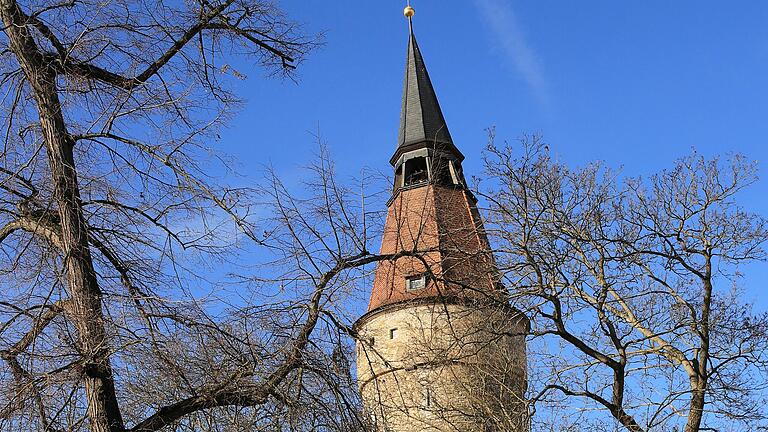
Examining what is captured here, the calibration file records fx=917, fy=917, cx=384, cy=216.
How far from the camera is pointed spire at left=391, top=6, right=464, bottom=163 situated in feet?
75.4

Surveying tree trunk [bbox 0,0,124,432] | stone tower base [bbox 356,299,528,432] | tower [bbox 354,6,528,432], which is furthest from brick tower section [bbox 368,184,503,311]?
tree trunk [bbox 0,0,124,432]

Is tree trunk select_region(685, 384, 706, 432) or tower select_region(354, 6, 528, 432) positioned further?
tree trunk select_region(685, 384, 706, 432)

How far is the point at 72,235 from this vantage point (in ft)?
14.7

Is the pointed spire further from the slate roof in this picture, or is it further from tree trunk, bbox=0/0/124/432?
tree trunk, bbox=0/0/124/432

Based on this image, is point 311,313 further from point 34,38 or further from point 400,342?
point 400,342

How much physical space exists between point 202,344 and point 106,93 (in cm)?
165

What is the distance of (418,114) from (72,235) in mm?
19587

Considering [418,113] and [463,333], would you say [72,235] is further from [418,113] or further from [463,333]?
[418,113]

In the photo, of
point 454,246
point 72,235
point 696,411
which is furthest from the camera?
point 454,246

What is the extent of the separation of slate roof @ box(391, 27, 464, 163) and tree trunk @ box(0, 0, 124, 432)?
57.6 feet

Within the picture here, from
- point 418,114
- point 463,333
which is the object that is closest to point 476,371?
point 463,333

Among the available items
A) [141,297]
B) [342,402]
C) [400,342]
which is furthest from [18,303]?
[400,342]

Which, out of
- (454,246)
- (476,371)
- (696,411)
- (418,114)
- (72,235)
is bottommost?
(72,235)

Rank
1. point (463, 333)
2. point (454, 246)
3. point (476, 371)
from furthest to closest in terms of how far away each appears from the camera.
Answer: point (476, 371) → point (463, 333) → point (454, 246)
